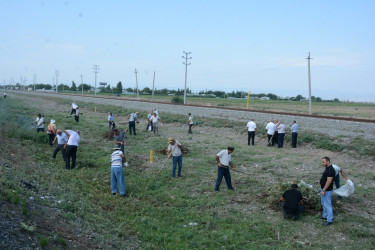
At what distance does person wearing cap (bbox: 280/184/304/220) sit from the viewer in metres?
8.77

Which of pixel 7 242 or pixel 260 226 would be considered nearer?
pixel 7 242

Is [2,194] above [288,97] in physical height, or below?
below

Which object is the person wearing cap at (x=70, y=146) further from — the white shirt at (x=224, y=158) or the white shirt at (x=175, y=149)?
the white shirt at (x=224, y=158)

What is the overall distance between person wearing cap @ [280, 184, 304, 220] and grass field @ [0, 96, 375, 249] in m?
0.24

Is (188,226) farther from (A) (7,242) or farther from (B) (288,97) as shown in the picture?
(B) (288,97)

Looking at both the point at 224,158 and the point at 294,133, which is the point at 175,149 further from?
the point at 294,133

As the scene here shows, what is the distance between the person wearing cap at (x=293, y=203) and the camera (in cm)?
877

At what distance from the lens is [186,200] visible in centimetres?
1018

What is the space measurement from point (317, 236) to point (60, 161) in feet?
33.8

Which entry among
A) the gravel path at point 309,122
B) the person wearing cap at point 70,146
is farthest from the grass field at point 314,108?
the person wearing cap at point 70,146

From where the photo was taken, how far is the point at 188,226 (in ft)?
27.4

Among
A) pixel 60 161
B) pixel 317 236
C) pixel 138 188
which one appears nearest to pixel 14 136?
pixel 60 161

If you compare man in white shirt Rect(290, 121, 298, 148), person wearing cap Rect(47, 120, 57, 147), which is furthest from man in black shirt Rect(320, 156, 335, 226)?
person wearing cap Rect(47, 120, 57, 147)

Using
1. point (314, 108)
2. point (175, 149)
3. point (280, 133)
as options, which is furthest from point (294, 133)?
point (314, 108)
